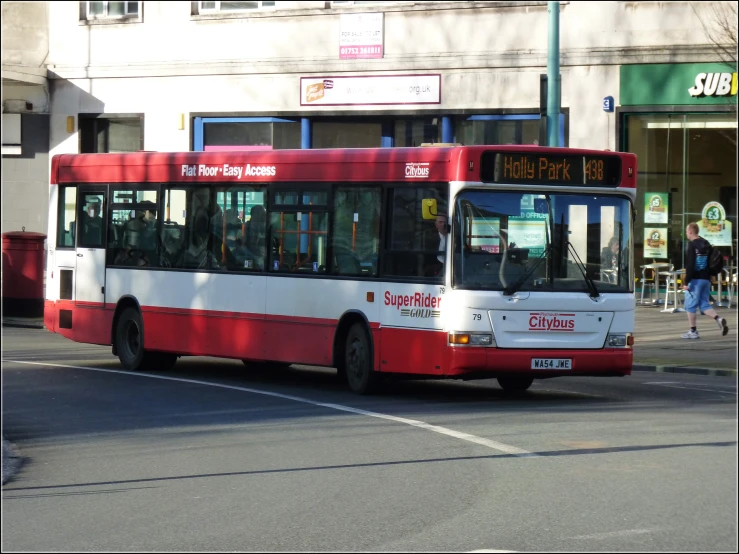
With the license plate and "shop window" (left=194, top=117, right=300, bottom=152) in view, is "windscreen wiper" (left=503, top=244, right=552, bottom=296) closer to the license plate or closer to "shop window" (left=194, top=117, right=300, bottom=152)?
the license plate

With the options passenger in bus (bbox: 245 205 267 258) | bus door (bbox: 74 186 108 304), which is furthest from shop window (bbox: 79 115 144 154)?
passenger in bus (bbox: 245 205 267 258)

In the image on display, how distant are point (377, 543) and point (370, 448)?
355cm

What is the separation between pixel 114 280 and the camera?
18078mm

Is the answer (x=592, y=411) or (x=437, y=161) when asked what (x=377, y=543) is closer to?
(x=592, y=411)

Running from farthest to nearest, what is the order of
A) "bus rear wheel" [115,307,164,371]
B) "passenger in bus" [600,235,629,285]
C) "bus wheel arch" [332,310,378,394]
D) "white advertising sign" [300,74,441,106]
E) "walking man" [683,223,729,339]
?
"white advertising sign" [300,74,441,106], "walking man" [683,223,729,339], "bus rear wheel" [115,307,164,371], "bus wheel arch" [332,310,378,394], "passenger in bus" [600,235,629,285]

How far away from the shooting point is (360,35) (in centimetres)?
2866

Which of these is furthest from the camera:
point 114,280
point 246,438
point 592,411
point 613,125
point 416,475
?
point 613,125

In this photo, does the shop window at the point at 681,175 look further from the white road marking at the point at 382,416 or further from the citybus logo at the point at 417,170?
the citybus logo at the point at 417,170

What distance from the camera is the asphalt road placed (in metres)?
7.25

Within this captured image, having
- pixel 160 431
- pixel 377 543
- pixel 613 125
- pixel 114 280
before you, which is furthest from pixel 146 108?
pixel 377 543

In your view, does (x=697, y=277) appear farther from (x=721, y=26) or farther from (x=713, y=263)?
(x=721, y=26)

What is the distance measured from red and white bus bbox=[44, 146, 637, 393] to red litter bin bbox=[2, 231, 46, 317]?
10048mm

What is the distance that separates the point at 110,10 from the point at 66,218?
46.6ft

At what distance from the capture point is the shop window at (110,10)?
1244 inches
